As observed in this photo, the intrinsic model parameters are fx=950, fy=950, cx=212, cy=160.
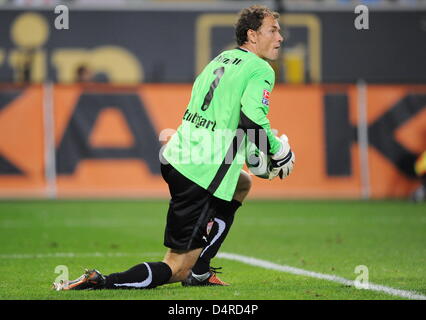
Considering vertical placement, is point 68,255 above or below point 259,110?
below

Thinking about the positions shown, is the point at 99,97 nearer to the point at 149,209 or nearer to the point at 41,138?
the point at 41,138

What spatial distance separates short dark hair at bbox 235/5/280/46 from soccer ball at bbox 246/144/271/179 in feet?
2.70

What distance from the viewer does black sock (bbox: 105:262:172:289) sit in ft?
21.5

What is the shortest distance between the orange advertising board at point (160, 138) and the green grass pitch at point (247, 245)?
1.68 ft

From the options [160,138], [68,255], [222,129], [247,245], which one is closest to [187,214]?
[222,129]

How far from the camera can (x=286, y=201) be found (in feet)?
54.1

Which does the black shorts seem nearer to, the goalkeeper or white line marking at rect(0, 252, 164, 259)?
the goalkeeper

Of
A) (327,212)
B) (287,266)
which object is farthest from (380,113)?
(287,266)

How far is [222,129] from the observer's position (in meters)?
6.55

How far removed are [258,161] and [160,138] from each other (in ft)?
32.4

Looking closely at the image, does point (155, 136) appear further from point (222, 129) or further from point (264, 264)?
point (222, 129)
